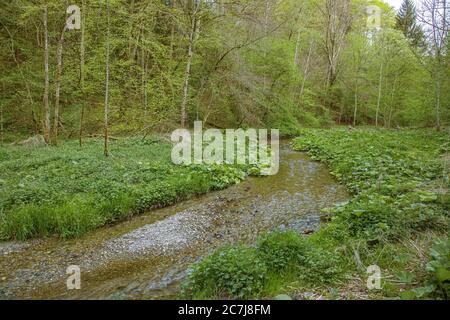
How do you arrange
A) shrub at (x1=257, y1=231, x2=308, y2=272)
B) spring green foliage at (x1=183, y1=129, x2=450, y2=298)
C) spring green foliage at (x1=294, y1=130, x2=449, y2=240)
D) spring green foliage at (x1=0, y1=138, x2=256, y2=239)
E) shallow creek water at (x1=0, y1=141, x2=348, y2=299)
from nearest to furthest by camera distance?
1. spring green foliage at (x1=183, y1=129, x2=450, y2=298)
2. shrub at (x1=257, y1=231, x2=308, y2=272)
3. shallow creek water at (x1=0, y1=141, x2=348, y2=299)
4. spring green foliage at (x1=294, y1=130, x2=449, y2=240)
5. spring green foliage at (x1=0, y1=138, x2=256, y2=239)

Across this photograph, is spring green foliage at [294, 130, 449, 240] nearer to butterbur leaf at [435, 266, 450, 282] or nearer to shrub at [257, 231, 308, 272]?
shrub at [257, 231, 308, 272]

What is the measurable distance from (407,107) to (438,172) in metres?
17.0

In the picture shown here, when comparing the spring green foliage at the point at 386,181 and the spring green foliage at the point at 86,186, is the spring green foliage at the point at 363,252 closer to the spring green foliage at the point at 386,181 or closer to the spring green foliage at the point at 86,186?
the spring green foliage at the point at 386,181

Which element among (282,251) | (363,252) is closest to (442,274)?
(363,252)

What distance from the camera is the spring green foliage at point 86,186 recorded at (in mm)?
6215

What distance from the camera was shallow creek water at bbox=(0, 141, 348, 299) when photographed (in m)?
4.58

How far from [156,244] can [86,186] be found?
2854 millimetres

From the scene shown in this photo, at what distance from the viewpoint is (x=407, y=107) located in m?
22.9

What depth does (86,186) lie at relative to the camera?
7.59 metres

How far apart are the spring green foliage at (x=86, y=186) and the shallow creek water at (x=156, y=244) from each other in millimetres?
277

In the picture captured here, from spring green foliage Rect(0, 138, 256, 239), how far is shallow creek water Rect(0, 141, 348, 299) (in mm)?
277

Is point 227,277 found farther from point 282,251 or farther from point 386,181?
point 386,181

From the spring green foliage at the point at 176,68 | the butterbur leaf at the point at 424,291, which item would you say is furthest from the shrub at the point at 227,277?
the spring green foliage at the point at 176,68

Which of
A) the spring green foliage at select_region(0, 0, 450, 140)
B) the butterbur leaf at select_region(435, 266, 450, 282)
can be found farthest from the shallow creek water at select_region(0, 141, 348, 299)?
the spring green foliage at select_region(0, 0, 450, 140)
